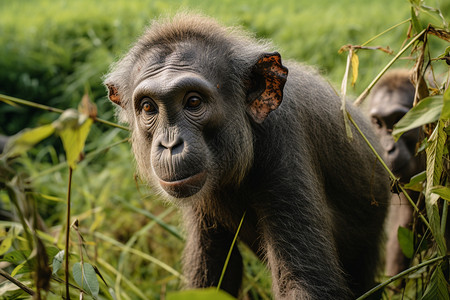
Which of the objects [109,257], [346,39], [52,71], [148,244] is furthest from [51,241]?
[346,39]

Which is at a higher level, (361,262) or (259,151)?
(259,151)

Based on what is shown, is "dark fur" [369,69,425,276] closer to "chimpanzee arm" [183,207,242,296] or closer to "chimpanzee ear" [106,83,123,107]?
"chimpanzee arm" [183,207,242,296]

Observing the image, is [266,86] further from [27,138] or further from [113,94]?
[27,138]

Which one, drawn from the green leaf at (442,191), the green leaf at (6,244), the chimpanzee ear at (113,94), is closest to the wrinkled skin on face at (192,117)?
the chimpanzee ear at (113,94)

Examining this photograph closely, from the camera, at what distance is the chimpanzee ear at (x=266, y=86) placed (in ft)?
11.0

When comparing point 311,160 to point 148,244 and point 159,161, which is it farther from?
point 148,244

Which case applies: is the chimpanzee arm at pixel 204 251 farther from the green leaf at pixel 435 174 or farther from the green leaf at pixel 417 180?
the green leaf at pixel 435 174

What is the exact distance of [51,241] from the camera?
4504mm

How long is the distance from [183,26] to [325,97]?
1190 mm

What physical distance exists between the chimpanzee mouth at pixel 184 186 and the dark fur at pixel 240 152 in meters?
0.04

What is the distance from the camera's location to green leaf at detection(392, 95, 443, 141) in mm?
2250

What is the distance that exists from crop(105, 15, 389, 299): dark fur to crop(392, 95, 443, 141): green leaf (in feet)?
3.97

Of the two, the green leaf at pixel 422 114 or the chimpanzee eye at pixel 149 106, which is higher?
the green leaf at pixel 422 114

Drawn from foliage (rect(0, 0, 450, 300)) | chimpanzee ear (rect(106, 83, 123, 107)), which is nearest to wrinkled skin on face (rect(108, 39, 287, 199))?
chimpanzee ear (rect(106, 83, 123, 107))
